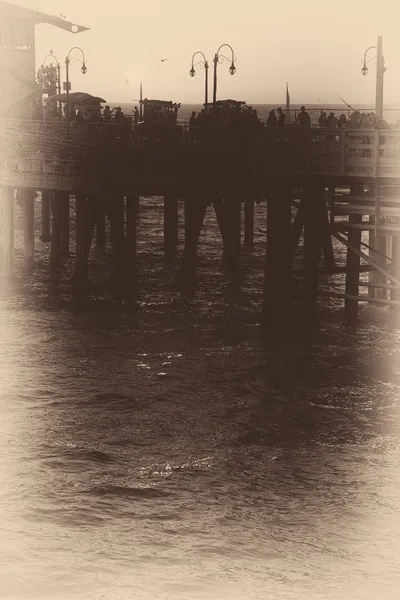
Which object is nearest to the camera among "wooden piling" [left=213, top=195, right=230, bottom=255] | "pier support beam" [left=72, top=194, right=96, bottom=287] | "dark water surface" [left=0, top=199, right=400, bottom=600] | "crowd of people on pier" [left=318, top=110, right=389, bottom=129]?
"dark water surface" [left=0, top=199, right=400, bottom=600]

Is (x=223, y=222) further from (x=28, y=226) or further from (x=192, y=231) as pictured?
(x=28, y=226)

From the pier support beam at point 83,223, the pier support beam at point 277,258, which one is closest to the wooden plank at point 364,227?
the pier support beam at point 277,258

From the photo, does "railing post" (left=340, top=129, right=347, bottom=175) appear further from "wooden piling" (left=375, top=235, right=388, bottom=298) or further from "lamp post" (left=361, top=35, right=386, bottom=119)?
"lamp post" (left=361, top=35, right=386, bottom=119)

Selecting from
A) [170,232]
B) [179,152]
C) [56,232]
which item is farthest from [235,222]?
[179,152]

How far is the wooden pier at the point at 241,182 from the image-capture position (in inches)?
1122

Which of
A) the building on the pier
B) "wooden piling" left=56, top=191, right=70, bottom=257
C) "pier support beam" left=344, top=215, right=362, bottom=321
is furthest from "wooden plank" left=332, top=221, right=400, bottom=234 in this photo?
the building on the pier

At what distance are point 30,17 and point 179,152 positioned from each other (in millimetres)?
28433

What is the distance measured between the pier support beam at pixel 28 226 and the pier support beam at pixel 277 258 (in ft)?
29.9

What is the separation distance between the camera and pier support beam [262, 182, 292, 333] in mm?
30984

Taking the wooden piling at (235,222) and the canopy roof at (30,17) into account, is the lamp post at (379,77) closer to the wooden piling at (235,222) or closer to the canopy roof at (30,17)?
the wooden piling at (235,222)

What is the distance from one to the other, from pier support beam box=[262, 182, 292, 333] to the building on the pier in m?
27.0

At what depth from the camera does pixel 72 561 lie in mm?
16812

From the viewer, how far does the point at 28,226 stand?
3859 centimetres

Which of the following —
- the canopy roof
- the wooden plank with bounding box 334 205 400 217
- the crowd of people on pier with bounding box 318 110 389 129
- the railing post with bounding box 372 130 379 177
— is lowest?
the wooden plank with bounding box 334 205 400 217
